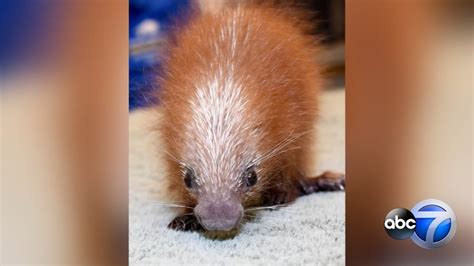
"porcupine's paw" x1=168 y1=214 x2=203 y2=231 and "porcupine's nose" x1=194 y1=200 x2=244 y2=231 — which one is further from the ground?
"porcupine's nose" x1=194 y1=200 x2=244 y2=231

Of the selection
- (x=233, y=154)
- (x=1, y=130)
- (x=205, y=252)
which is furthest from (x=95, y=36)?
(x=205, y=252)

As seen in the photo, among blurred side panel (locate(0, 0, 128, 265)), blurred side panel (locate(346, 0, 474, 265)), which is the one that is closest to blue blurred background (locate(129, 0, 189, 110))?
blurred side panel (locate(0, 0, 128, 265))

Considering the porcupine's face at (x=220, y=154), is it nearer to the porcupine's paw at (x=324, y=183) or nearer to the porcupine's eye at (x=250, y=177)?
the porcupine's eye at (x=250, y=177)

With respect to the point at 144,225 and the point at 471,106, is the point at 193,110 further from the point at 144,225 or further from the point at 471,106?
the point at 471,106

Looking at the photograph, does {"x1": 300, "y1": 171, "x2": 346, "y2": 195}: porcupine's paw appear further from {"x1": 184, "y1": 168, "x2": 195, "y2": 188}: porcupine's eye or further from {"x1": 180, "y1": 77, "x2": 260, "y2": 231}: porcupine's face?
{"x1": 184, "y1": 168, "x2": 195, "y2": 188}: porcupine's eye

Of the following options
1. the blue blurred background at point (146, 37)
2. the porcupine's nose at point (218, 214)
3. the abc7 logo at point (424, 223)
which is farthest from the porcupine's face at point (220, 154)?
the abc7 logo at point (424, 223)

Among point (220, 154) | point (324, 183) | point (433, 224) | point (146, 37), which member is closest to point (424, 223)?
point (433, 224)
